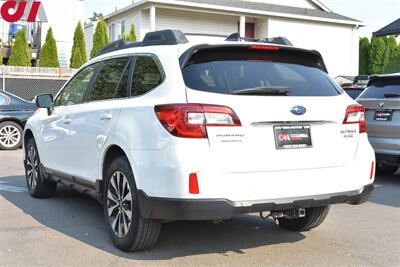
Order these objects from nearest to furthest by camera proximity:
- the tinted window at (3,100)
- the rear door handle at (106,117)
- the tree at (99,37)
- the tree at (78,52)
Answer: the rear door handle at (106,117)
the tinted window at (3,100)
the tree at (78,52)
the tree at (99,37)

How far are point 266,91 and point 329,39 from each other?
98.0 ft

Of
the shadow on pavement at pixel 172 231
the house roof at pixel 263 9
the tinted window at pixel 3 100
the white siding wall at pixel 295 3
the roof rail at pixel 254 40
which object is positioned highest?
the white siding wall at pixel 295 3

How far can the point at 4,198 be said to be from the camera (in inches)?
279

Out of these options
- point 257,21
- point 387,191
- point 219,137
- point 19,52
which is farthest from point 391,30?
point 219,137

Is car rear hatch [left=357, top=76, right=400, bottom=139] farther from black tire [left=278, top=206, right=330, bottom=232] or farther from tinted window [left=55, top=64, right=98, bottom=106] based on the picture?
tinted window [left=55, top=64, right=98, bottom=106]

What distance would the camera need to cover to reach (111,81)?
5387 mm

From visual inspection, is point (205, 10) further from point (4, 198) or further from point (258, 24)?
point (4, 198)

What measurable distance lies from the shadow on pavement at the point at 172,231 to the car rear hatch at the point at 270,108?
1.06 m

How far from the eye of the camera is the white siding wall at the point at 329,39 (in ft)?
103

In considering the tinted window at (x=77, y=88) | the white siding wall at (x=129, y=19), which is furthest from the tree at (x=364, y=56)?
the tinted window at (x=77, y=88)

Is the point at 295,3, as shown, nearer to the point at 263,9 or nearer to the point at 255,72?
the point at 263,9

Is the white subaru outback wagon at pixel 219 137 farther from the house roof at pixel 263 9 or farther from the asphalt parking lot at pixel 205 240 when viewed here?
the house roof at pixel 263 9

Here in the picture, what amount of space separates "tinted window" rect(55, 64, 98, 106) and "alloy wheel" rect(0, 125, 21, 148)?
6803 mm

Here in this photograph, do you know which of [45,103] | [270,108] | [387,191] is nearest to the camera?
[270,108]
